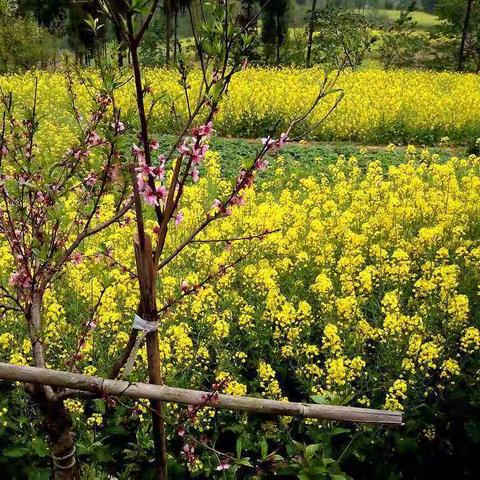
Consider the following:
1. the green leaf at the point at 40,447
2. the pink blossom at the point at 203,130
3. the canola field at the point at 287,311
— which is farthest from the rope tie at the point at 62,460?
the pink blossom at the point at 203,130

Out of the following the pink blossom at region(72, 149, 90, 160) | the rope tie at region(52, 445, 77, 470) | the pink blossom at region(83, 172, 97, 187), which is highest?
the pink blossom at region(72, 149, 90, 160)

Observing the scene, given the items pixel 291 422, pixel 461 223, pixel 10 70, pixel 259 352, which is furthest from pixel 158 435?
pixel 10 70

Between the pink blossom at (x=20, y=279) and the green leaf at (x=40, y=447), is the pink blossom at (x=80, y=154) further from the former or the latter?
the green leaf at (x=40, y=447)

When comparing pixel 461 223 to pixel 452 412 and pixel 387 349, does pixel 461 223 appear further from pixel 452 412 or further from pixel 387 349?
pixel 452 412

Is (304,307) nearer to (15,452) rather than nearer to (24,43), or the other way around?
(15,452)

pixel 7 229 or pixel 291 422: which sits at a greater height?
pixel 7 229

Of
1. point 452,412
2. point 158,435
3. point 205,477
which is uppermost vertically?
point 158,435

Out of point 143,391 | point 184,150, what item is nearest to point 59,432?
point 143,391

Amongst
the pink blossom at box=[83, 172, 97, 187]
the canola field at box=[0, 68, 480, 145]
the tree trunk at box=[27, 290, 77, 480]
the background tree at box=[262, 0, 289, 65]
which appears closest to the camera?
the tree trunk at box=[27, 290, 77, 480]

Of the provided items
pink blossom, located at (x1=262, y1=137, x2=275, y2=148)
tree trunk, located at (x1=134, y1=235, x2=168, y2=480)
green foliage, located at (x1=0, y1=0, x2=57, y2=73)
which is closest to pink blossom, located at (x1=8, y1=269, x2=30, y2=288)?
tree trunk, located at (x1=134, y1=235, x2=168, y2=480)

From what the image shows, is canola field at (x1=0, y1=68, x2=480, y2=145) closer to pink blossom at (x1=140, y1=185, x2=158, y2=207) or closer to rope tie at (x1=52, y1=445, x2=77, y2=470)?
rope tie at (x1=52, y1=445, x2=77, y2=470)

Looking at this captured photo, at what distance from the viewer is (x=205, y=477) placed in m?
3.33

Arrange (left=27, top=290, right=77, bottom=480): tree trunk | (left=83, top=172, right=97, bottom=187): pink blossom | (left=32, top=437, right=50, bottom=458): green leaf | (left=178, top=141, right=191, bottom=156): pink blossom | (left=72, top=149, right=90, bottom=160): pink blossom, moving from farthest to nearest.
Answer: (left=32, top=437, right=50, bottom=458): green leaf < (left=83, top=172, right=97, bottom=187): pink blossom < (left=72, top=149, right=90, bottom=160): pink blossom < (left=27, top=290, right=77, bottom=480): tree trunk < (left=178, top=141, right=191, bottom=156): pink blossom

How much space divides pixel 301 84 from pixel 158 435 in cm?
1501
